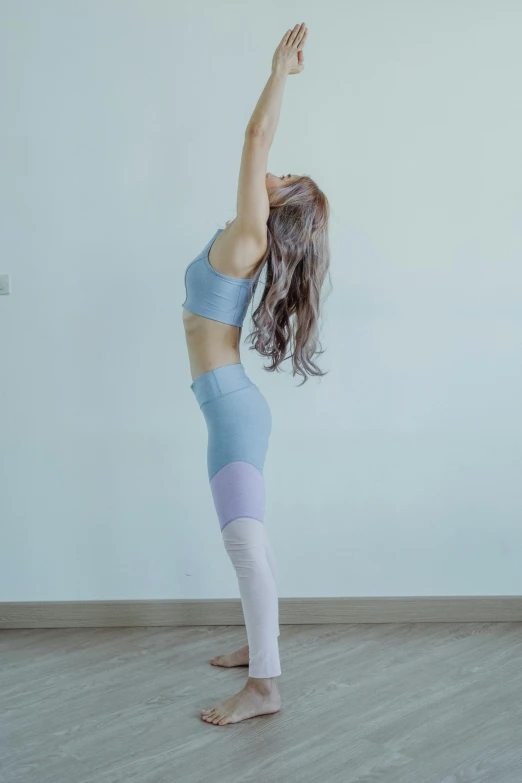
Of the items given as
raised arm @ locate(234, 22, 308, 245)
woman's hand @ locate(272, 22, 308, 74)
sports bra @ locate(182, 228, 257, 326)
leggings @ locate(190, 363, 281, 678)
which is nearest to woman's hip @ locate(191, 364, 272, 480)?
leggings @ locate(190, 363, 281, 678)

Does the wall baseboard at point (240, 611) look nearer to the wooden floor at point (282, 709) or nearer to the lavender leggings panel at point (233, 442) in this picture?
the wooden floor at point (282, 709)

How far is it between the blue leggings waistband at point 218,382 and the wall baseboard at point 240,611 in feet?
2.98

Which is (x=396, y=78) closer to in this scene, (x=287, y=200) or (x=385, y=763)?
(x=287, y=200)

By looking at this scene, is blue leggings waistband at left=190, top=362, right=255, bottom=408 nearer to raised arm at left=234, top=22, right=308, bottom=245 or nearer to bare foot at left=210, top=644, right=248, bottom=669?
raised arm at left=234, top=22, right=308, bottom=245

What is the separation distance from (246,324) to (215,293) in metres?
0.60

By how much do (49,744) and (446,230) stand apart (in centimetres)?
193

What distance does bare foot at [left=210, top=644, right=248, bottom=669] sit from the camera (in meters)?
2.23

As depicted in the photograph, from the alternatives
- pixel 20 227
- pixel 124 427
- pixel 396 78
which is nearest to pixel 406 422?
pixel 124 427

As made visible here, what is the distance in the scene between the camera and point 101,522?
8.50ft

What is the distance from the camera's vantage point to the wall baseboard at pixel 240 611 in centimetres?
257

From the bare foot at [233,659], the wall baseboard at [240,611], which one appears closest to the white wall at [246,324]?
the wall baseboard at [240,611]

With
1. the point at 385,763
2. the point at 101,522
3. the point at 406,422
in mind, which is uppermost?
the point at 406,422

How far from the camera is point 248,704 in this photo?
1900 millimetres

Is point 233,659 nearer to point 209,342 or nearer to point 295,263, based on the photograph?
point 209,342
